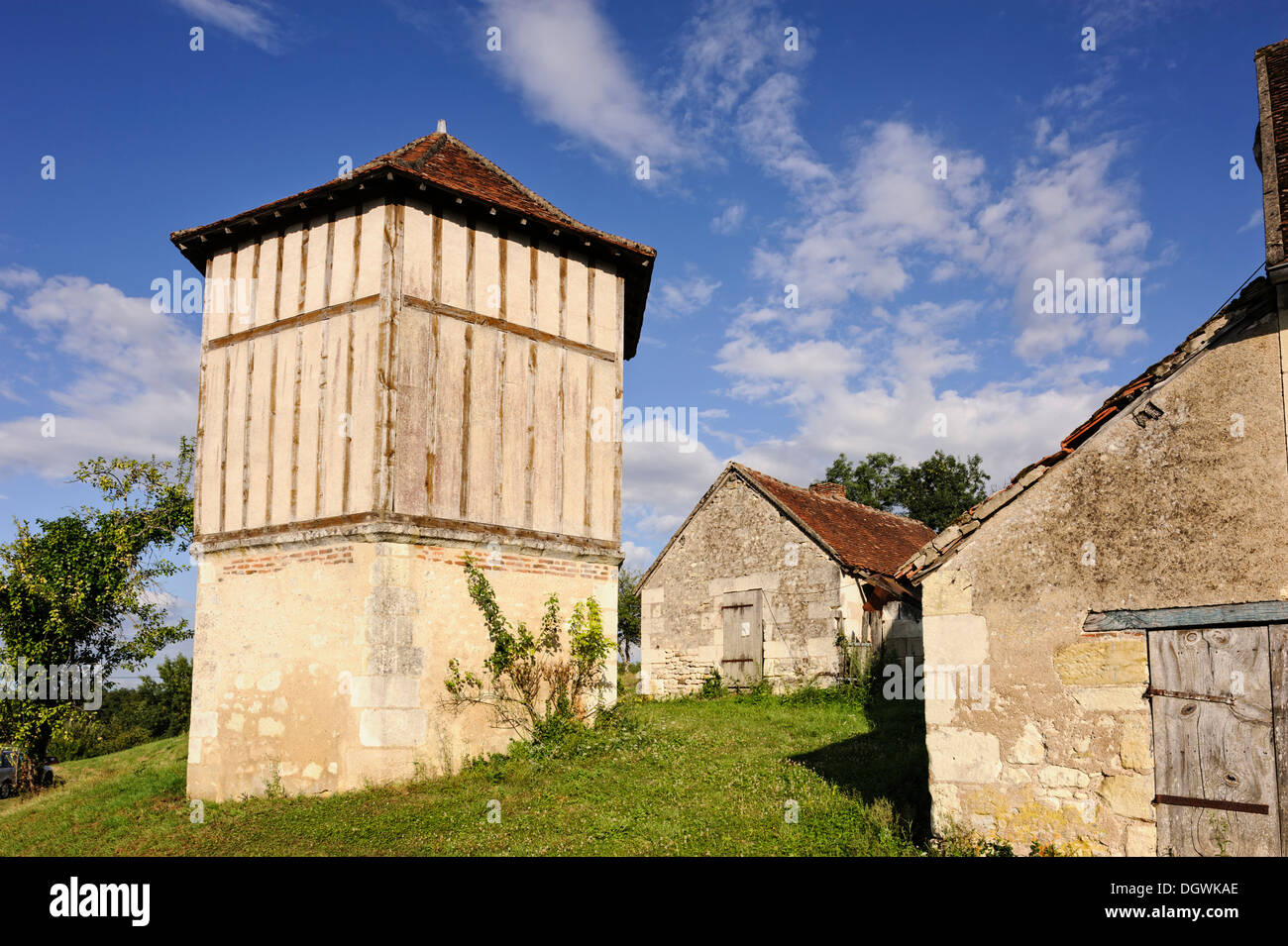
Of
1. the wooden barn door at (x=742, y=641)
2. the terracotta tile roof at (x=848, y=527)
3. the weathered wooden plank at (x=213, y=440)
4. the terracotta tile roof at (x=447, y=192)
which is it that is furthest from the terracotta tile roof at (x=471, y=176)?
the wooden barn door at (x=742, y=641)

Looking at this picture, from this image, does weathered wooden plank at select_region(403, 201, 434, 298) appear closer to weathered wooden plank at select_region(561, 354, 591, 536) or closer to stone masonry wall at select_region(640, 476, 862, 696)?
weathered wooden plank at select_region(561, 354, 591, 536)

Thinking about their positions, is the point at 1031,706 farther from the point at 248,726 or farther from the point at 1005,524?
the point at 248,726

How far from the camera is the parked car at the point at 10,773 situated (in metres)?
17.3

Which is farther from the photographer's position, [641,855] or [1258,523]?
[641,855]

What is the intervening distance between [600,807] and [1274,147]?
9.11 meters

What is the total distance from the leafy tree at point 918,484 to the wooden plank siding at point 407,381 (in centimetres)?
2881

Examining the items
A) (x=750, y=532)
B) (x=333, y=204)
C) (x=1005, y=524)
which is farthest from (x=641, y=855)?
(x=750, y=532)

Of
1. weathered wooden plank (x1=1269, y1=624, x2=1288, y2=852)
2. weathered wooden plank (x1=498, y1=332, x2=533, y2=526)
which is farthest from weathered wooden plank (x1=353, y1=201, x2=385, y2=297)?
weathered wooden plank (x1=1269, y1=624, x2=1288, y2=852)

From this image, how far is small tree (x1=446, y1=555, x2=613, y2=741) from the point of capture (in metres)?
11.8

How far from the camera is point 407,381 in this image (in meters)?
11.6

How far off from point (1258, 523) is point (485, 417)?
28.7ft

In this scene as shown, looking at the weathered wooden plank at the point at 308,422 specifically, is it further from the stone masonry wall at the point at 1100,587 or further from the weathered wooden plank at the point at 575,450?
the stone masonry wall at the point at 1100,587
